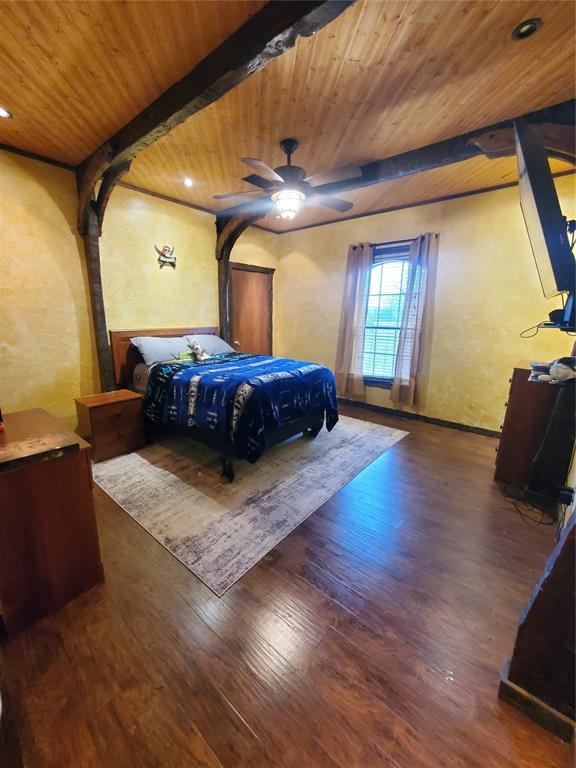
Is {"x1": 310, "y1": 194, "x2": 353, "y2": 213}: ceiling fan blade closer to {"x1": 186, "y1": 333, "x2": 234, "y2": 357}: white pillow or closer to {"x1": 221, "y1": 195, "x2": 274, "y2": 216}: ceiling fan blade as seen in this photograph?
{"x1": 221, "y1": 195, "x2": 274, "y2": 216}: ceiling fan blade

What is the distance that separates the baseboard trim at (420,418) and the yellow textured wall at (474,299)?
6 centimetres

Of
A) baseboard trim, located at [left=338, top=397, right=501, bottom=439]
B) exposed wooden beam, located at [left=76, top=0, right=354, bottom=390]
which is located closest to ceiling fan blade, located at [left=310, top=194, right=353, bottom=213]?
exposed wooden beam, located at [left=76, top=0, right=354, bottom=390]

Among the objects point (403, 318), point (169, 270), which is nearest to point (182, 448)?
point (169, 270)

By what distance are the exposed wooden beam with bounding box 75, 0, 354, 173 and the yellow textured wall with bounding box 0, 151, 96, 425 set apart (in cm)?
133

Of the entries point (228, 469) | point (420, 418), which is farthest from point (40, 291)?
point (420, 418)

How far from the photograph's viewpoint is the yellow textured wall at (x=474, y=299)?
3139mm

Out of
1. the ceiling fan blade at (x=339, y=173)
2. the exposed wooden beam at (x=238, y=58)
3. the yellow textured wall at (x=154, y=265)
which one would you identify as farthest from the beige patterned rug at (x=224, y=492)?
the exposed wooden beam at (x=238, y=58)

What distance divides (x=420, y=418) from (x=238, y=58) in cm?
385

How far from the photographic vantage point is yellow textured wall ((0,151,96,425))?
2.64m

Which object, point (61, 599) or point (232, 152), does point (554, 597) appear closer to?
point (61, 599)

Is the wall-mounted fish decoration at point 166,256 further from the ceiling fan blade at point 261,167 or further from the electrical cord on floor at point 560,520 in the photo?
the electrical cord on floor at point 560,520

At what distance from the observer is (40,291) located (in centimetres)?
284

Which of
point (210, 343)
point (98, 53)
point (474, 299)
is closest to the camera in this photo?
point (98, 53)

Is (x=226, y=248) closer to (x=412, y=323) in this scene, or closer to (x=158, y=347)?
(x=158, y=347)
